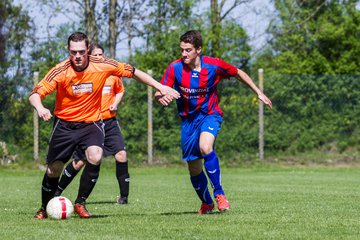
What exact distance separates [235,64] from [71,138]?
20.5 m

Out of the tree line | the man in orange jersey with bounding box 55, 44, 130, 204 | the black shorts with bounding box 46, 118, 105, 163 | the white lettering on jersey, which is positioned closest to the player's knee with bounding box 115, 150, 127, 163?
the man in orange jersey with bounding box 55, 44, 130, 204

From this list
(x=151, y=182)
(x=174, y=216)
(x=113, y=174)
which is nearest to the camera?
(x=174, y=216)

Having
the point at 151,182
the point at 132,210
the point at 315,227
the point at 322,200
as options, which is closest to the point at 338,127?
the point at 151,182

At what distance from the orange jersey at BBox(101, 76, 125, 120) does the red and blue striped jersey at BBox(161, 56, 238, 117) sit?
2507mm

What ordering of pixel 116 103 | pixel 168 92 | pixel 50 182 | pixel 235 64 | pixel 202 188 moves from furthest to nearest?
pixel 235 64
pixel 116 103
pixel 202 188
pixel 50 182
pixel 168 92

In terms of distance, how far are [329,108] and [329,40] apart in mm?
16239

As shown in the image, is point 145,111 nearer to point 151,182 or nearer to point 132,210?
point 151,182

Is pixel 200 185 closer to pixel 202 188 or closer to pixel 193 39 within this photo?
pixel 202 188

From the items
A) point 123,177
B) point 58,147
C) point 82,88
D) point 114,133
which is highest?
point 82,88

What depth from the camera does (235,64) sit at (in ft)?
95.6

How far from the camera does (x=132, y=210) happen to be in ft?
33.1

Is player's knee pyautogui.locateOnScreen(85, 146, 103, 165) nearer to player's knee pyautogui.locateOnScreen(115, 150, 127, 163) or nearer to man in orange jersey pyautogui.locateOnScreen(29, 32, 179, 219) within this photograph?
man in orange jersey pyautogui.locateOnScreen(29, 32, 179, 219)

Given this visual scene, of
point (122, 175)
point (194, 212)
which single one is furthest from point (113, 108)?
point (194, 212)

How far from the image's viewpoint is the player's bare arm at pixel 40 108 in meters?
8.06
